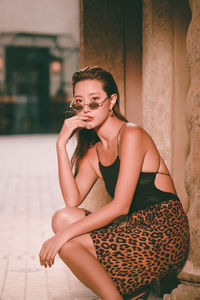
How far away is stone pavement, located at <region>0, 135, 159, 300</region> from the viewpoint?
345 cm

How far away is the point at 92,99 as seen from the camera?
2.83 metres

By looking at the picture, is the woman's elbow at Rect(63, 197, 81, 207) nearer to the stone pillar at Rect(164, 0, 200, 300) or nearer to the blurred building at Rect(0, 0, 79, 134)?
the stone pillar at Rect(164, 0, 200, 300)

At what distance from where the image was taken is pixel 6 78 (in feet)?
88.6

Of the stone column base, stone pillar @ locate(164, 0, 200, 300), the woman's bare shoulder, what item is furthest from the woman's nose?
the stone column base

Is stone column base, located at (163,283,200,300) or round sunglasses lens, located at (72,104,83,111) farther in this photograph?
round sunglasses lens, located at (72,104,83,111)

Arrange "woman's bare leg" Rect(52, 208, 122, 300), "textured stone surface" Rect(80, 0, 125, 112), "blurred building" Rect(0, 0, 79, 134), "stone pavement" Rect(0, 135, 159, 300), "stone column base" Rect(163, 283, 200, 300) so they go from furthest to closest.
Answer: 1. "blurred building" Rect(0, 0, 79, 134)
2. "textured stone surface" Rect(80, 0, 125, 112)
3. "stone pavement" Rect(0, 135, 159, 300)
4. "stone column base" Rect(163, 283, 200, 300)
5. "woman's bare leg" Rect(52, 208, 122, 300)

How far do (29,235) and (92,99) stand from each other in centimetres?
288

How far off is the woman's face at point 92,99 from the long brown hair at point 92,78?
3 cm

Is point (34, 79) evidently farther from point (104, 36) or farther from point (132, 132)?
point (132, 132)

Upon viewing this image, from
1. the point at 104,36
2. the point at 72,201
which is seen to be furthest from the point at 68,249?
the point at 104,36

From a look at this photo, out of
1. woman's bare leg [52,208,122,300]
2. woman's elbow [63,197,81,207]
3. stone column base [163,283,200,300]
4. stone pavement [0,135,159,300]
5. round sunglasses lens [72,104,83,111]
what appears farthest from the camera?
stone pavement [0,135,159,300]

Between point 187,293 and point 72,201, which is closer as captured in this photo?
point 187,293

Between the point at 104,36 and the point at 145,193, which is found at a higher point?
the point at 104,36

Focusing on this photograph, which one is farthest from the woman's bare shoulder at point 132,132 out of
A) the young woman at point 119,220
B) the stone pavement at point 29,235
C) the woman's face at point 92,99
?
the stone pavement at point 29,235
